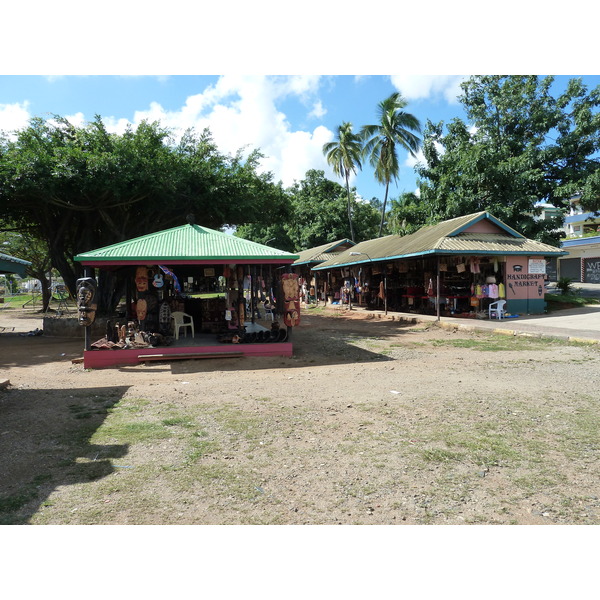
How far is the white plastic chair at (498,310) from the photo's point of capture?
689 inches

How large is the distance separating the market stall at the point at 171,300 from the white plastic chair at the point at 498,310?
966 centimetres

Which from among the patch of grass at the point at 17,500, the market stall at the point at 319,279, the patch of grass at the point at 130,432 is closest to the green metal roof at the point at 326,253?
the market stall at the point at 319,279

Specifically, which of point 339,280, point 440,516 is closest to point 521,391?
point 440,516

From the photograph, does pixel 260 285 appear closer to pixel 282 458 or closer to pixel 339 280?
pixel 282 458

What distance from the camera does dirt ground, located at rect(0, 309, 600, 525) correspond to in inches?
138

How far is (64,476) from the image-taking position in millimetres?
4199

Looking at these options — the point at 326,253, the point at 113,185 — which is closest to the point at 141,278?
the point at 113,185

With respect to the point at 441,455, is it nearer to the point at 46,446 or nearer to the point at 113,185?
the point at 46,446

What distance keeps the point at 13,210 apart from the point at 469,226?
18.9m

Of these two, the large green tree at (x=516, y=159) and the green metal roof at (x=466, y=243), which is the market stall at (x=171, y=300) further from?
the large green tree at (x=516, y=159)

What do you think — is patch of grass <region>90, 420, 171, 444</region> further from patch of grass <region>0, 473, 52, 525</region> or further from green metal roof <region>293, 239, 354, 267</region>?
green metal roof <region>293, 239, 354, 267</region>

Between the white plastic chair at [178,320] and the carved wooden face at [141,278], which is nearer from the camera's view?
the carved wooden face at [141,278]

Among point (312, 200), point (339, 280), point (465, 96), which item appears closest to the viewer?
point (465, 96)

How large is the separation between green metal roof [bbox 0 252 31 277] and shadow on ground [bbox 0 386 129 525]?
911 cm
